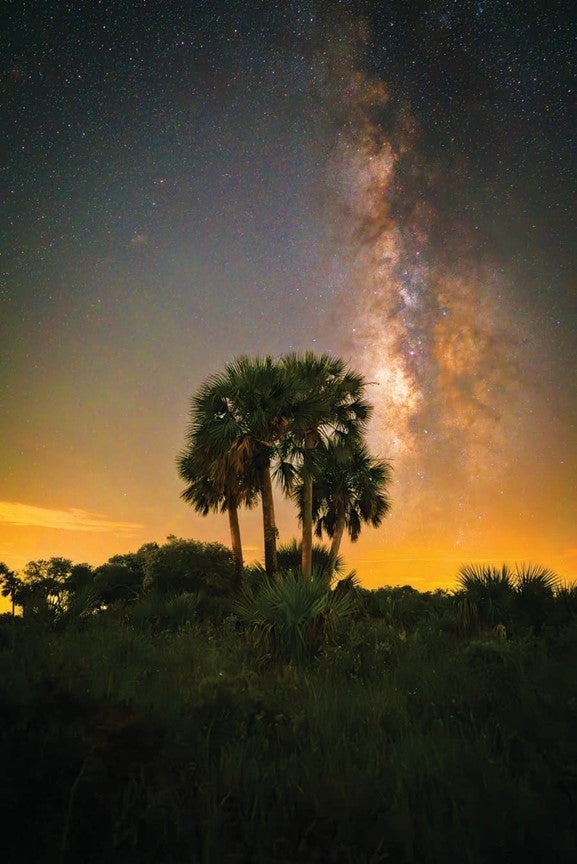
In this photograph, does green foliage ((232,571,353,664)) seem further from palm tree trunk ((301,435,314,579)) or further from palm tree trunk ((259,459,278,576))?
palm tree trunk ((301,435,314,579))

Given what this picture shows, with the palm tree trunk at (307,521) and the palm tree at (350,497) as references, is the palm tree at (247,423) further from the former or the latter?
the palm tree at (350,497)

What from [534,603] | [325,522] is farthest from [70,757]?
[325,522]

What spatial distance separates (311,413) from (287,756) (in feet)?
54.7

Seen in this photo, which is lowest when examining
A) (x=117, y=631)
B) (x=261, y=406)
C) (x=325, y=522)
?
(x=117, y=631)

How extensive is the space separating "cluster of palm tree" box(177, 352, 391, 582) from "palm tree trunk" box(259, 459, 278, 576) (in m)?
0.04

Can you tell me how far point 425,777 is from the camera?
112 inches

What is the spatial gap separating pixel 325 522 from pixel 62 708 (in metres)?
26.4

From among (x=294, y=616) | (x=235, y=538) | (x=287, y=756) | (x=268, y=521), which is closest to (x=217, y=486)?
(x=268, y=521)

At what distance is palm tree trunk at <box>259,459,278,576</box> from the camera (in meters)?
19.4

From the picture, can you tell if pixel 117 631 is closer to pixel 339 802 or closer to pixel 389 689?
pixel 389 689

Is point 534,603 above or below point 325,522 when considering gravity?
below

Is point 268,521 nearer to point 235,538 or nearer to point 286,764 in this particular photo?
point 235,538

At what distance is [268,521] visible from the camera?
19953 millimetres

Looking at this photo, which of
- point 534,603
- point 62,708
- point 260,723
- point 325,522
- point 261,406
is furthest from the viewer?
point 325,522
